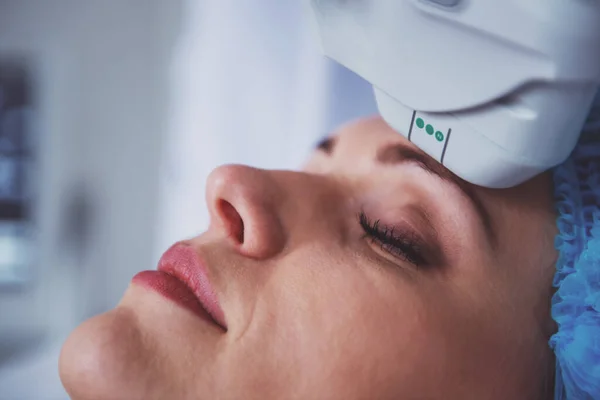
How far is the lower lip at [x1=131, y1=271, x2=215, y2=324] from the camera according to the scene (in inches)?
22.2

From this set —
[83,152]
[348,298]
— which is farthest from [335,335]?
[83,152]

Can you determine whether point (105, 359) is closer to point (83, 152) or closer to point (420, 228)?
point (420, 228)

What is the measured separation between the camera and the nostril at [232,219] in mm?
622

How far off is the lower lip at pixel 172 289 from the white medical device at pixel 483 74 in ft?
0.92

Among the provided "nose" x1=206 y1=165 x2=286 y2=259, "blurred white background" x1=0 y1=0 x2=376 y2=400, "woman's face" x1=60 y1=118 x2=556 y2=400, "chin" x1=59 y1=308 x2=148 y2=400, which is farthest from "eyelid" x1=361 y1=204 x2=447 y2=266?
"blurred white background" x1=0 y1=0 x2=376 y2=400

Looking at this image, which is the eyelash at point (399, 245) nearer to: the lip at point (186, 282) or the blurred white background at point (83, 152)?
the lip at point (186, 282)

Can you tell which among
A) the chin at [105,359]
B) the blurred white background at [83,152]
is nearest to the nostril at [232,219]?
the chin at [105,359]

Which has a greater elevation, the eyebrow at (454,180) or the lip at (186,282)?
the eyebrow at (454,180)

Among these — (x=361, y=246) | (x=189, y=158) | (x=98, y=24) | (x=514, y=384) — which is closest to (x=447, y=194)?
(x=361, y=246)

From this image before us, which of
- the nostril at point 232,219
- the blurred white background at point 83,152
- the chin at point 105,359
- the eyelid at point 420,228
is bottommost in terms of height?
the blurred white background at point 83,152

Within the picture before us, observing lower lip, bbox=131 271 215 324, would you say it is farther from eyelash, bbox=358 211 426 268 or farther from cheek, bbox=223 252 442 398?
eyelash, bbox=358 211 426 268

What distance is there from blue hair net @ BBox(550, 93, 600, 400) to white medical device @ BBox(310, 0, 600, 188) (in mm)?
109

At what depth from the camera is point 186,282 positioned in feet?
1.93

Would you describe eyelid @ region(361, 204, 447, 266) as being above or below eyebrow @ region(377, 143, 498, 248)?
below
